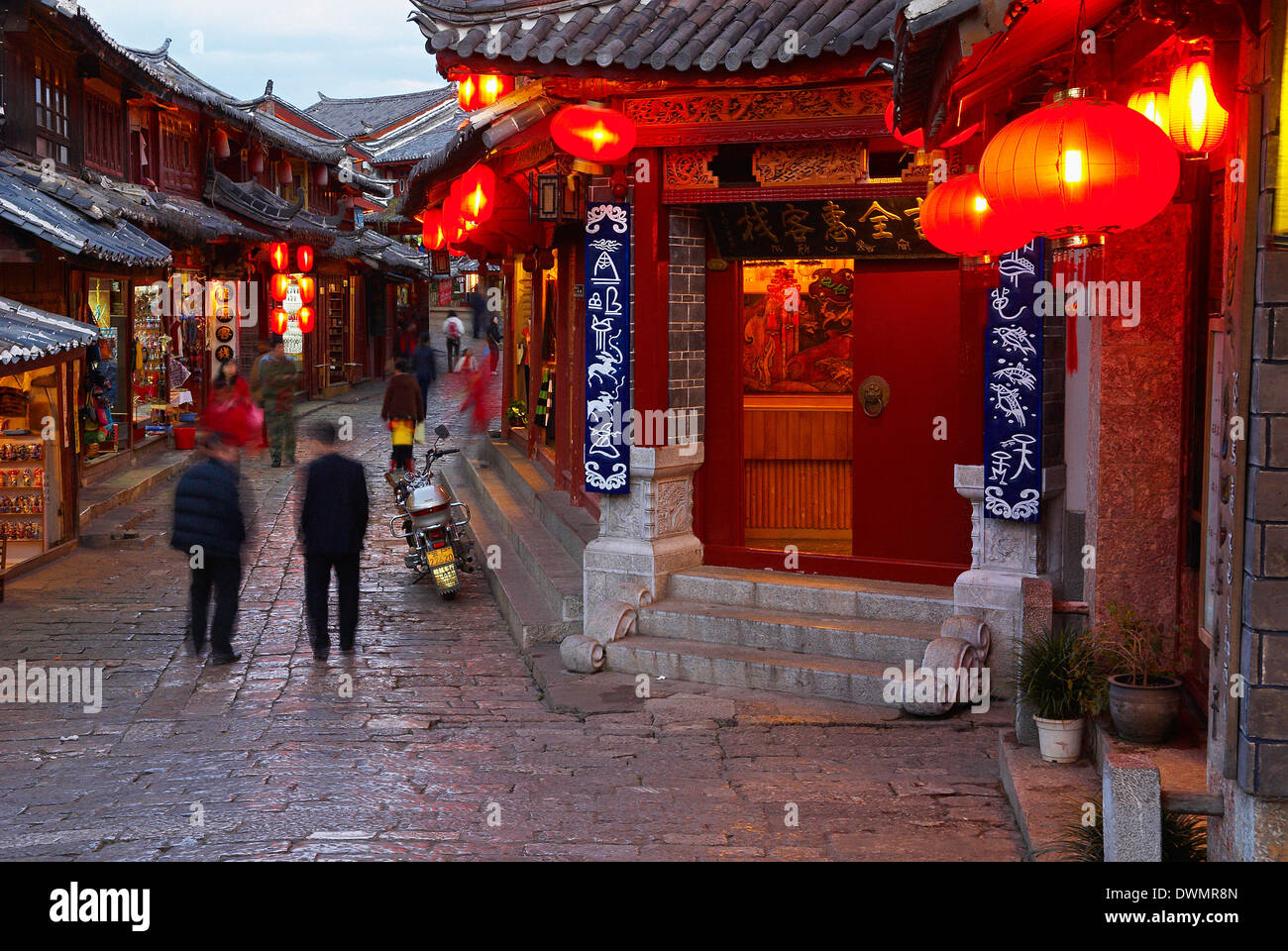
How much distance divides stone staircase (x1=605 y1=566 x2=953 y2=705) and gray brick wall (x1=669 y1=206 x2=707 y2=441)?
1.39m

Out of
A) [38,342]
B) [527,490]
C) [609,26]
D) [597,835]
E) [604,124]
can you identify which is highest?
[609,26]

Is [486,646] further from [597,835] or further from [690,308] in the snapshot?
[597,835]

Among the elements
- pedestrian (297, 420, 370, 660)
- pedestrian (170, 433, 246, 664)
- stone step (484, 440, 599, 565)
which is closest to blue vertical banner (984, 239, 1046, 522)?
stone step (484, 440, 599, 565)

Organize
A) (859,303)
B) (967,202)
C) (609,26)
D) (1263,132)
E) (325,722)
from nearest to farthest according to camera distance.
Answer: (1263,132)
(967,202)
(325,722)
(609,26)
(859,303)

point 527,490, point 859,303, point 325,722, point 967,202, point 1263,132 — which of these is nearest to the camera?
point 1263,132

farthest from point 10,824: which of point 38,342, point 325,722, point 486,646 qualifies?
point 38,342

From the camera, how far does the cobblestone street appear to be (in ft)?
22.7

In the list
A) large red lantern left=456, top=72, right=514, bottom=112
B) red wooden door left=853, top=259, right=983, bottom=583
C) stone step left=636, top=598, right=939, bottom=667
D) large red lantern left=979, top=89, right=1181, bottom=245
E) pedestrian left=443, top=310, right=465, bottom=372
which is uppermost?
large red lantern left=456, top=72, right=514, bottom=112

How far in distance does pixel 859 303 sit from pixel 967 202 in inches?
124

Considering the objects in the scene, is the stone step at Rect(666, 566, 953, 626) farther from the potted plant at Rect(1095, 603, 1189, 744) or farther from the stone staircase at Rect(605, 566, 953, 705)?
the potted plant at Rect(1095, 603, 1189, 744)

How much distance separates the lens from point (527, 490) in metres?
16.5

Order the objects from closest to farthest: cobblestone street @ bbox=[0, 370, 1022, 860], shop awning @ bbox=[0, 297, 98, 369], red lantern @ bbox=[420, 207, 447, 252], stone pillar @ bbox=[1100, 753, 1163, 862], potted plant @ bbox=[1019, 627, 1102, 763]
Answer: stone pillar @ bbox=[1100, 753, 1163, 862] → cobblestone street @ bbox=[0, 370, 1022, 860] → potted plant @ bbox=[1019, 627, 1102, 763] → shop awning @ bbox=[0, 297, 98, 369] → red lantern @ bbox=[420, 207, 447, 252]

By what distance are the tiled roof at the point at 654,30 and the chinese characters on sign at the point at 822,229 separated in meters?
1.40

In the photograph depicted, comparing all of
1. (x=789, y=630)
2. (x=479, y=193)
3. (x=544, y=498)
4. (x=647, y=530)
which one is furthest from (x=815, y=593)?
(x=479, y=193)
